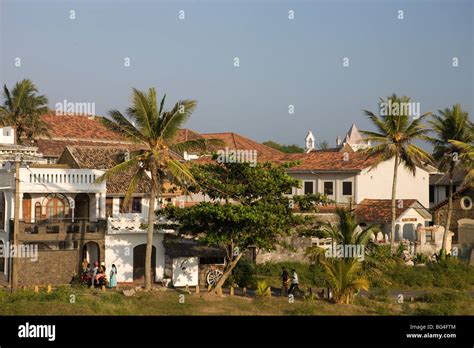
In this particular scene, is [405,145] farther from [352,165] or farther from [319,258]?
[319,258]

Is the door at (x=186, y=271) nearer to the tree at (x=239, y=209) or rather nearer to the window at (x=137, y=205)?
the tree at (x=239, y=209)

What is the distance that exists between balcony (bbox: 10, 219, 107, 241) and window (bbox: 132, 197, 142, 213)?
413cm

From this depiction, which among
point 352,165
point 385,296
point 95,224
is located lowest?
point 385,296

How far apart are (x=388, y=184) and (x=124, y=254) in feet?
77.9

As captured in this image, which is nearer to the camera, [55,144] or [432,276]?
[432,276]

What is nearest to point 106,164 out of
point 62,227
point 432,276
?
point 62,227

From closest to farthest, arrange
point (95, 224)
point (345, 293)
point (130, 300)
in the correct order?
point (130, 300) < point (345, 293) < point (95, 224)

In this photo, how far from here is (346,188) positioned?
182 ft

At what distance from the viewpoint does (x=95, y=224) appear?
130 feet

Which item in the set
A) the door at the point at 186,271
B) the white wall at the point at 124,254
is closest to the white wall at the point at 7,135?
the white wall at the point at 124,254

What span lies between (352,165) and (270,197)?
2041 centimetres

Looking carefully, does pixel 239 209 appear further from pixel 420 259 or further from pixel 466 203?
pixel 466 203
